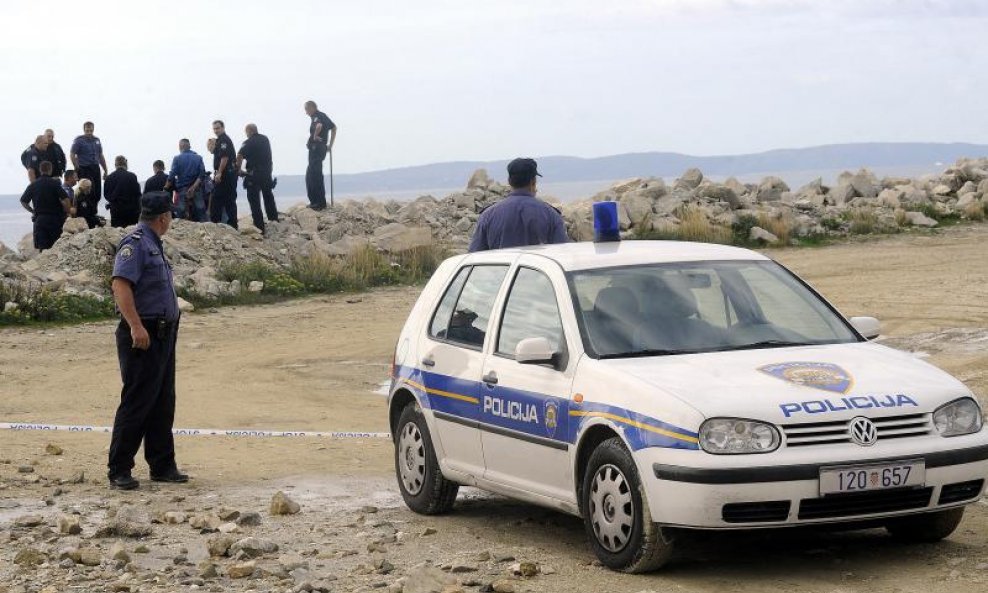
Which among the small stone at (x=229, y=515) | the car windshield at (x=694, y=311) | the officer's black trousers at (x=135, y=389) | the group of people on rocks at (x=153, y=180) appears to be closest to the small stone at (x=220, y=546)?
the small stone at (x=229, y=515)

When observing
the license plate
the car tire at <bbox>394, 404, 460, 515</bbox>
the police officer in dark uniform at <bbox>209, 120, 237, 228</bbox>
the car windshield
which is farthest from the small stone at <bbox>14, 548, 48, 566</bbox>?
the police officer in dark uniform at <bbox>209, 120, 237, 228</bbox>

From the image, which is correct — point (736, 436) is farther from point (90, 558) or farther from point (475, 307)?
point (90, 558)

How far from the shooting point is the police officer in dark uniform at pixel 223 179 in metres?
26.6

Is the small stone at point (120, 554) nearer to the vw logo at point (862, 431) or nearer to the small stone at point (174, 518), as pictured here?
the small stone at point (174, 518)

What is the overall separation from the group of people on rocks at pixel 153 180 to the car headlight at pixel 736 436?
19.0 m

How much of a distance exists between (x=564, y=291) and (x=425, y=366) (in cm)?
130

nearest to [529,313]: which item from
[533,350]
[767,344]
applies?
[533,350]

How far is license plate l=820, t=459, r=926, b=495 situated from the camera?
6.88 meters

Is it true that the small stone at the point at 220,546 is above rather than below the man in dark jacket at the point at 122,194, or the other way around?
below

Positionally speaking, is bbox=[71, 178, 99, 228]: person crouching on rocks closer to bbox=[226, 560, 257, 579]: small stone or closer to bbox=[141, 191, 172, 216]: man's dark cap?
bbox=[141, 191, 172, 216]: man's dark cap

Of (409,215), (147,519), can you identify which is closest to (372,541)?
(147,519)

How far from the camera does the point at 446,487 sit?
9188 millimetres

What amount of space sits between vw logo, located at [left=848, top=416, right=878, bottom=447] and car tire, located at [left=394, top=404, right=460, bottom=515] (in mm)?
2821

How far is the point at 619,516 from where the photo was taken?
734cm
